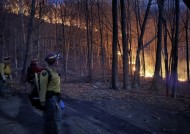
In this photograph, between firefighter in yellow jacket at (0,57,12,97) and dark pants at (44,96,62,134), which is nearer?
dark pants at (44,96,62,134)

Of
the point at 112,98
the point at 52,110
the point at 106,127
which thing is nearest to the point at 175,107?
the point at 112,98

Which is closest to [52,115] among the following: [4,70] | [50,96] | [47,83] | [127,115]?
[50,96]

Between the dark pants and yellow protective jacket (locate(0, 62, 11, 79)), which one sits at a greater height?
yellow protective jacket (locate(0, 62, 11, 79))

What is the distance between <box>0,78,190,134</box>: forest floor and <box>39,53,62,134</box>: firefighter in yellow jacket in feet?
6.83

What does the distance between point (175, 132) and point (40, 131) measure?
4528mm

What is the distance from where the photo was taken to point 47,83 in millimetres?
6695

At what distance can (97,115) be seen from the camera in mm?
11180

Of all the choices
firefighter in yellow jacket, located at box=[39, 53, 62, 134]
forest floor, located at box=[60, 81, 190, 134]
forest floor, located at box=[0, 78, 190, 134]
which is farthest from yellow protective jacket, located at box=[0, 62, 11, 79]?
firefighter in yellow jacket, located at box=[39, 53, 62, 134]

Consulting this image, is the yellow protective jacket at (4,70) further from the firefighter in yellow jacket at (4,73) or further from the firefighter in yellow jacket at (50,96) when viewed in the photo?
the firefighter in yellow jacket at (50,96)

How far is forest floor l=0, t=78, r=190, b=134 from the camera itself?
941 cm

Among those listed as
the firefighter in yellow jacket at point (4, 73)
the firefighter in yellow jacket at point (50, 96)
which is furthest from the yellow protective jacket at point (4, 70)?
the firefighter in yellow jacket at point (50, 96)

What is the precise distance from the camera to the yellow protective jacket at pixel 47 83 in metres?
6.64

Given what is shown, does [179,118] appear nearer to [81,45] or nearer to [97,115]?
[97,115]

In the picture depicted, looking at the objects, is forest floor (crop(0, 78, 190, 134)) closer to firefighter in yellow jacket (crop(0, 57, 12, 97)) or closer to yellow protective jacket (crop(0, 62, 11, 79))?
firefighter in yellow jacket (crop(0, 57, 12, 97))
